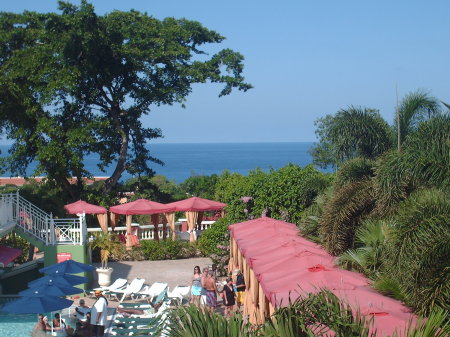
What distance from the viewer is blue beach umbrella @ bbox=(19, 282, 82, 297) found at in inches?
578

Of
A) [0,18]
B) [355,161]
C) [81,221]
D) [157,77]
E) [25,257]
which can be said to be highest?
[0,18]

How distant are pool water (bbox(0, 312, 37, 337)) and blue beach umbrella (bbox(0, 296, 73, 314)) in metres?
2.19

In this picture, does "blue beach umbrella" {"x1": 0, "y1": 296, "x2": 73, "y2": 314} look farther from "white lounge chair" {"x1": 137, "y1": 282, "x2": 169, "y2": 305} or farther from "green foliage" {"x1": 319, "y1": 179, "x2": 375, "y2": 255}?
"green foliage" {"x1": 319, "y1": 179, "x2": 375, "y2": 255}

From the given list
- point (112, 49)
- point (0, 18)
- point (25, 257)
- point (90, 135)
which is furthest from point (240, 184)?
point (0, 18)

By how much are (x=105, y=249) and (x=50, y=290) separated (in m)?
6.10

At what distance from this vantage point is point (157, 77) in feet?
112

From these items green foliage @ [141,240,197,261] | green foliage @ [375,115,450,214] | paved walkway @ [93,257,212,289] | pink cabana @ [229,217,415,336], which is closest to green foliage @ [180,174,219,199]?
green foliage @ [141,240,197,261]

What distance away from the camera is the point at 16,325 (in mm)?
16844

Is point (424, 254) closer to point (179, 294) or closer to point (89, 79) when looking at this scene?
point (179, 294)

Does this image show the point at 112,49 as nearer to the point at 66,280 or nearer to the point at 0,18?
the point at 0,18

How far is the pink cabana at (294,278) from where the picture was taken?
8771 millimetres

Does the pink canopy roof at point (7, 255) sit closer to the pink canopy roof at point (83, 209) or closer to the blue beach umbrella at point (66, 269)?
the blue beach umbrella at point (66, 269)

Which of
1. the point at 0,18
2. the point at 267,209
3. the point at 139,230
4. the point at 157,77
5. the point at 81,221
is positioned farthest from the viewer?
the point at 157,77

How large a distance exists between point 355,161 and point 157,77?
19.5m
